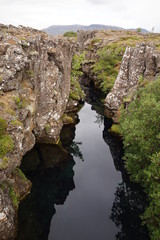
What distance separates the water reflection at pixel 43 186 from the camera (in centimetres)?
2494

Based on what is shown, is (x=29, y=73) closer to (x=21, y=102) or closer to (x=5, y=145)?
(x=21, y=102)

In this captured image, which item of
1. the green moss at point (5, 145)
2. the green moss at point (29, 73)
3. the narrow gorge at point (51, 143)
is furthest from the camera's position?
the green moss at point (29, 73)

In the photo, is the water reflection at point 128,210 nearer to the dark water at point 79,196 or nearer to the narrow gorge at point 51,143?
the dark water at point 79,196

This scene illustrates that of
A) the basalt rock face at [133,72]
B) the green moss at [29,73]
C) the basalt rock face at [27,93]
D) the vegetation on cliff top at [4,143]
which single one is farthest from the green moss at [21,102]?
the basalt rock face at [133,72]

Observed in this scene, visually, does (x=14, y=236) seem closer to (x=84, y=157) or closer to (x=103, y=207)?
(x=103, y=207)

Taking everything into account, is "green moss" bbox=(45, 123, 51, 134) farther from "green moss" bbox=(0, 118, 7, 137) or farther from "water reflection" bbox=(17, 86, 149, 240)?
"green moss" bbox=(0, 118, 7, 137)

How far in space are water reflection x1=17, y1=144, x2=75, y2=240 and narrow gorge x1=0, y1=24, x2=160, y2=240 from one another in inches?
4.6

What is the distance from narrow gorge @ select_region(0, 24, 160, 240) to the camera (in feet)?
79.4

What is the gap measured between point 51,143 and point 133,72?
963 inches

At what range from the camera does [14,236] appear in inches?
874

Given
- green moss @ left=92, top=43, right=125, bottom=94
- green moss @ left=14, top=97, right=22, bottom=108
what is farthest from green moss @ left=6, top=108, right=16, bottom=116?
green moss @ left=92, top=43, right=125, bottom=94

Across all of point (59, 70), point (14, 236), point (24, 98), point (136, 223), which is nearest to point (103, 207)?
point (136, 223)

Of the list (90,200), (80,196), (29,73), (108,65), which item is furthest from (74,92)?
(90,200)

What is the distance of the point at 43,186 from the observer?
3158 centimetres
